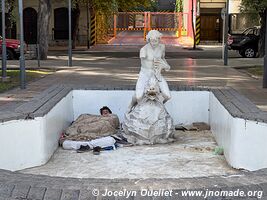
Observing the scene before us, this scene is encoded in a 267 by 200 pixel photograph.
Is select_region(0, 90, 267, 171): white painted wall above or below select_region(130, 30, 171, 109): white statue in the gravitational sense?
below

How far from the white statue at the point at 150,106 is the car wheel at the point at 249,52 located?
68.2 ft

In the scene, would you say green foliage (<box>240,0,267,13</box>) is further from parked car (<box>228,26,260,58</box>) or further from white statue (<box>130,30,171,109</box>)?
white statue (<box>130,30,171,109</box>)

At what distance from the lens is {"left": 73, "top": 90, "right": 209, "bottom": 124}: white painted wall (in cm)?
994

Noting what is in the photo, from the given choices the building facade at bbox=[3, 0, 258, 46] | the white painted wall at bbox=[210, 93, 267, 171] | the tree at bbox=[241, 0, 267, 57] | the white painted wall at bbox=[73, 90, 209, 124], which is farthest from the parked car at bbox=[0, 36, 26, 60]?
the white painted wall at bbox=[210, 93, 267, 171]

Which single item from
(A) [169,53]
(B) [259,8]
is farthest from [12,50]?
(B) [259,8]

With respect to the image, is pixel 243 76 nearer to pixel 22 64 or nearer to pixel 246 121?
pixel 22 64

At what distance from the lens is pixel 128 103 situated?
985 cm

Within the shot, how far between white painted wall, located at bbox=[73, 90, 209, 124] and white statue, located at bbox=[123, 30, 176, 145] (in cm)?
121

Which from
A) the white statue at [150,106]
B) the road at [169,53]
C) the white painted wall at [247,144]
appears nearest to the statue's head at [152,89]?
the white statue at [150,106]

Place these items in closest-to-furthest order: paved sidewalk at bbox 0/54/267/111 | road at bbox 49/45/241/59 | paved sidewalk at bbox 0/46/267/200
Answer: paved sidewalk at bbox 0/46/267/200 < paved sidewalk at bbox 0/54/267/111 < road at bbox 49/45/241/59

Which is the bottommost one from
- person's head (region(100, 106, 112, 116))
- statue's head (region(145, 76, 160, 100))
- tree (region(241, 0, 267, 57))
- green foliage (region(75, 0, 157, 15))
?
person's head (region(100, 106, 112, 116))

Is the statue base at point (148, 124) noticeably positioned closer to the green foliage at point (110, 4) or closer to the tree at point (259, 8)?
the tree at point (259, 8)

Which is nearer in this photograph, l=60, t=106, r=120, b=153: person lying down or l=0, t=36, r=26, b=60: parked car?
l=60, t=106, r=120, b=153: person lying down

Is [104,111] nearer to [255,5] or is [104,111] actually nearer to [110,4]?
[255,5]
